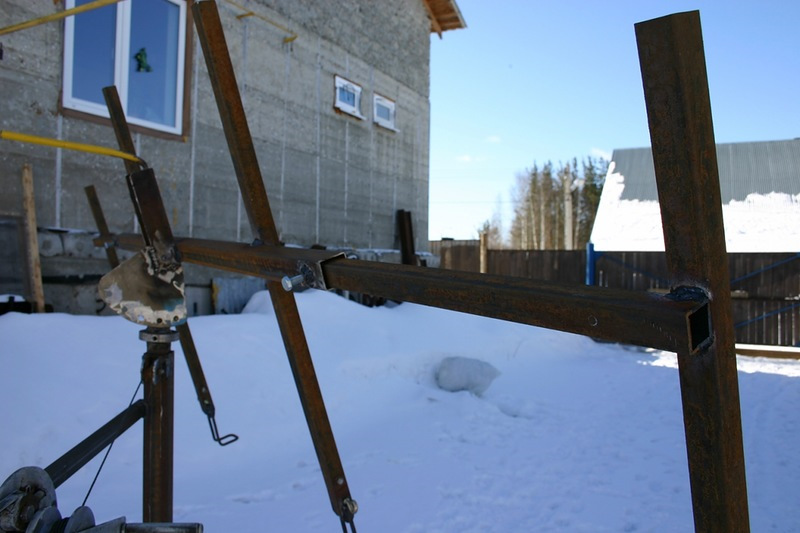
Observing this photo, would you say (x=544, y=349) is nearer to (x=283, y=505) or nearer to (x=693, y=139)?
(x=283, y=505)

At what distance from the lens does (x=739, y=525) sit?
905 millimetres

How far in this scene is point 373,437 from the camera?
4.62 metres

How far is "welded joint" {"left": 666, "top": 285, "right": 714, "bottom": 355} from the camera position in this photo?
0.85 meters

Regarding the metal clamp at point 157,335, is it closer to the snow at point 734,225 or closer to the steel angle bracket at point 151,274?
the steel angle bracket at point 151,274

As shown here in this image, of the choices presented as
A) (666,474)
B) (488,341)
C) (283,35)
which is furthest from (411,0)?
(666,474)

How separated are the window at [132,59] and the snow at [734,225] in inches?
445

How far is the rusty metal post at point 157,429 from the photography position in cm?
204

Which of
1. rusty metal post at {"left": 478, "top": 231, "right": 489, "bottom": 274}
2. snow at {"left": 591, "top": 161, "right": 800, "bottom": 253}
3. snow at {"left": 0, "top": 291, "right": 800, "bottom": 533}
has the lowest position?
snow at {"left": 0, "top": 291, "right": 800, "bottom": 533}

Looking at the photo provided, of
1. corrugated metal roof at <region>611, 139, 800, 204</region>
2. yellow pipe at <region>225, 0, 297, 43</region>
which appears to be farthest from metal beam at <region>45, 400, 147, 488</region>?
corrugated metal roof at <region>611, 139, 800, 204</region>

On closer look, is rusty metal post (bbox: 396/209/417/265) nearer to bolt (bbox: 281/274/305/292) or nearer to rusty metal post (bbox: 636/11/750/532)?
bolt (bbox: 281/274/305/292)

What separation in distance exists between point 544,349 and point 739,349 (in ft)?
12.9

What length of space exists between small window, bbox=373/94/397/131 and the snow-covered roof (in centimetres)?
676

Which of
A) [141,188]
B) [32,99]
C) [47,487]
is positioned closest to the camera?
[47,487]

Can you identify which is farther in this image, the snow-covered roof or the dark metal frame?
the snow-covered roof
